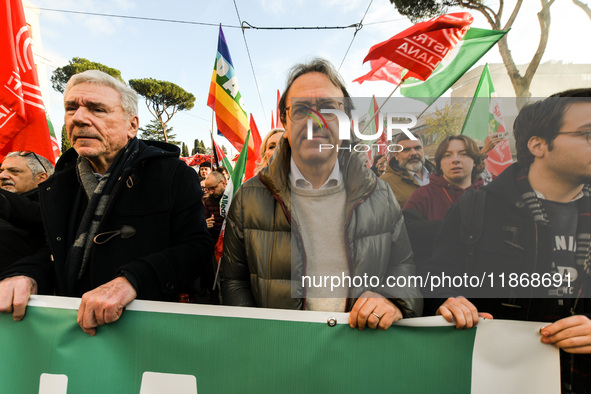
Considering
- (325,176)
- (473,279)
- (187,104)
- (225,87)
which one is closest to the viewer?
(473,279)

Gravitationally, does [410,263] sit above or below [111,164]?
below

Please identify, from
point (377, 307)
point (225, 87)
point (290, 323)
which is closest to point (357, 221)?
point (377, 307)

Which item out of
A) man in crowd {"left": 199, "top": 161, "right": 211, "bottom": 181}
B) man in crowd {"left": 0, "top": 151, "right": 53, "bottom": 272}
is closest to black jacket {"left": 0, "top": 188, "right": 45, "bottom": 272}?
man in crowd {"left": 0, "top": 151, "right": 53, "bottom": 272}

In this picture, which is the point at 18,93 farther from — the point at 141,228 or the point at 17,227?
the point at 141,228

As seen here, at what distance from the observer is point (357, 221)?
1.20 m

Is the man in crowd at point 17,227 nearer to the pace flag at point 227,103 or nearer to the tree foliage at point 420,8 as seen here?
the pace flag at point 227,103

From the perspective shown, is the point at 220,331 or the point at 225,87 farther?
the point at 225,87

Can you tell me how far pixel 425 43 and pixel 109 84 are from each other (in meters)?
2.83

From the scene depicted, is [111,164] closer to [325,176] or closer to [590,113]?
[325,176]

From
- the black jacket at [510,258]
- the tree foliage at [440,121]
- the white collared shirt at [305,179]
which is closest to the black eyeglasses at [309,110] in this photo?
the white collared shirt at [305,179]

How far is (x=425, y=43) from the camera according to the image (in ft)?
10.3

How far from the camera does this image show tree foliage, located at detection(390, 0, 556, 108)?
328 centimetres

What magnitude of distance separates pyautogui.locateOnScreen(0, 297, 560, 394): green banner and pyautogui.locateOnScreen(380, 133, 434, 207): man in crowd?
621 mm

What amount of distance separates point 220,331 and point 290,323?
25 cm
